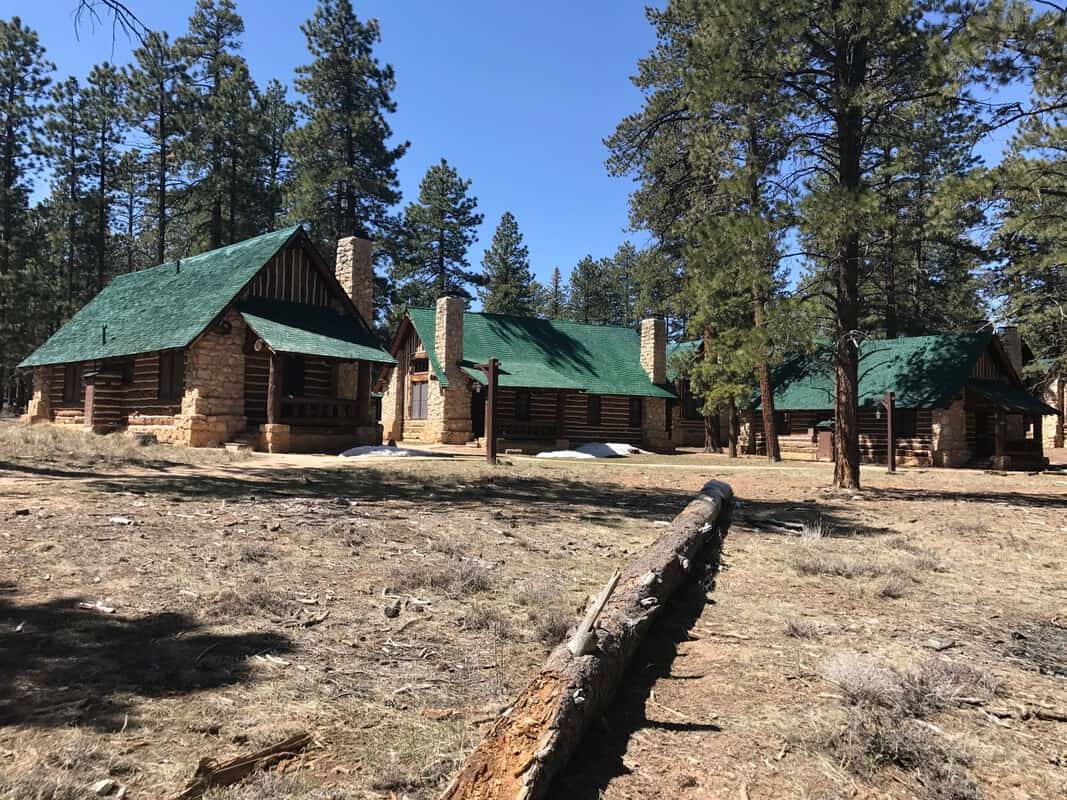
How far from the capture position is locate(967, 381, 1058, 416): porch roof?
88.0 ft

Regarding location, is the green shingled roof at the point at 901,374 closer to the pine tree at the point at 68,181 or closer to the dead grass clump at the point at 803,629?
the dead grass clump at the point at 803,629

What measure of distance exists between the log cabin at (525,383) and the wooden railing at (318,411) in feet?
19.2

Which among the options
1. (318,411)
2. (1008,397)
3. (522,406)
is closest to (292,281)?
(318,411)

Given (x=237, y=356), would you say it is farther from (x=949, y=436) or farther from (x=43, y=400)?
(x=949, y=436)

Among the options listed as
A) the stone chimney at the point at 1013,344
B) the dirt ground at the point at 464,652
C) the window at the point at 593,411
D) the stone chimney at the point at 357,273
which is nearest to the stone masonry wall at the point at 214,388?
the stone chimney at the point at 357,273

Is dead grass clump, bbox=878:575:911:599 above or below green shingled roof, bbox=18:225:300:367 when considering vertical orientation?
below

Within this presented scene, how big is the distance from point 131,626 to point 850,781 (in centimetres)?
441

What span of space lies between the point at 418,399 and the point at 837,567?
24993 mm

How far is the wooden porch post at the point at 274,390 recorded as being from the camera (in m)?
20.1

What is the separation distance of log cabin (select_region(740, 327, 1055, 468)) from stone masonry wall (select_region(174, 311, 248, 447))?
880 inches

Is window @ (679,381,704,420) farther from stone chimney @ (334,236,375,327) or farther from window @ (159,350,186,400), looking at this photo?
window @ (159,350,186,400)

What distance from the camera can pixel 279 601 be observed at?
5.18m

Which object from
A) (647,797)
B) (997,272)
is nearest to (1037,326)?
(997,272)

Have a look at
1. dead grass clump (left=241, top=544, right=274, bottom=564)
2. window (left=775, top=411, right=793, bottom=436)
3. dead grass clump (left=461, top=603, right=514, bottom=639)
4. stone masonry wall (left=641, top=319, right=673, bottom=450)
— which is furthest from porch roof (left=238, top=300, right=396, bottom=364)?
window (left=775, top=411, right=793, bottom=436)
